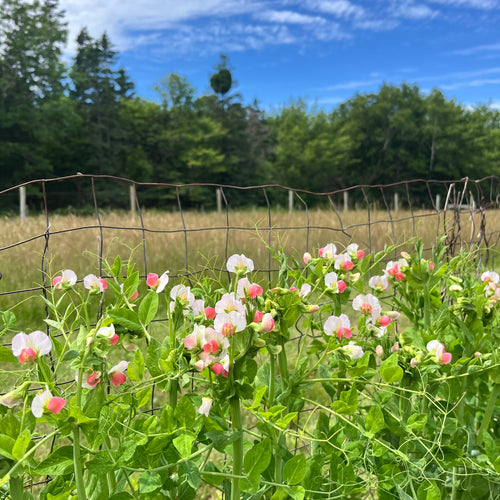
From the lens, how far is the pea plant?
0.73m

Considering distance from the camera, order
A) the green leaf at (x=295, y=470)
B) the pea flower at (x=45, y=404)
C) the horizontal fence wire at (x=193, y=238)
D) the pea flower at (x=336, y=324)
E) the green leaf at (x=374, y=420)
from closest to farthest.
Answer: the pea flower at (x=45, y=404) < the green leaf at (x=295, y=470) < the green leaf at (x=374, y=420) < the pea flower at (x=336, y=324) < the horizontal fence wire at (x=193, y=238)

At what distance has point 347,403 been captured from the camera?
95 cm

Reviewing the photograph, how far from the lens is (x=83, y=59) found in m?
31.6

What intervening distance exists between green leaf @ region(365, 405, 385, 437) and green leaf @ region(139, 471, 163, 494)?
462mm

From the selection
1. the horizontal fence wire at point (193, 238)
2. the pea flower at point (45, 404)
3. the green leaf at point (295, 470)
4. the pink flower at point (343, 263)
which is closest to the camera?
the pea flower at point (45, 404)

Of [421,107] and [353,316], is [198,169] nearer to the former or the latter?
[421,107]

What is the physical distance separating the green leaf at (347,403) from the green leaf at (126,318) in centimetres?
44

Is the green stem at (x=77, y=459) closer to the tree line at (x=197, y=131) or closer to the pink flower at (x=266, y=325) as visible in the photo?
→ the pink flower at (x=266, y=325)

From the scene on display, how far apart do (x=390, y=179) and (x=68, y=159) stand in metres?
27.5

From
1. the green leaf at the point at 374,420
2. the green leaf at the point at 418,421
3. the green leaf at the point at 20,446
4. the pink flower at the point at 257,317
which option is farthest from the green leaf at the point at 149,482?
the green leaf at the point at 418,421

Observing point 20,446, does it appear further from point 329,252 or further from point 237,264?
point 329,252

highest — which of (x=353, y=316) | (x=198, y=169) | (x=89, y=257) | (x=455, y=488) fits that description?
(x=198, y=169)

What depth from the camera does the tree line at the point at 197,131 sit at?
26.6 metres

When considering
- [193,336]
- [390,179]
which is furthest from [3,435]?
[390,179]
